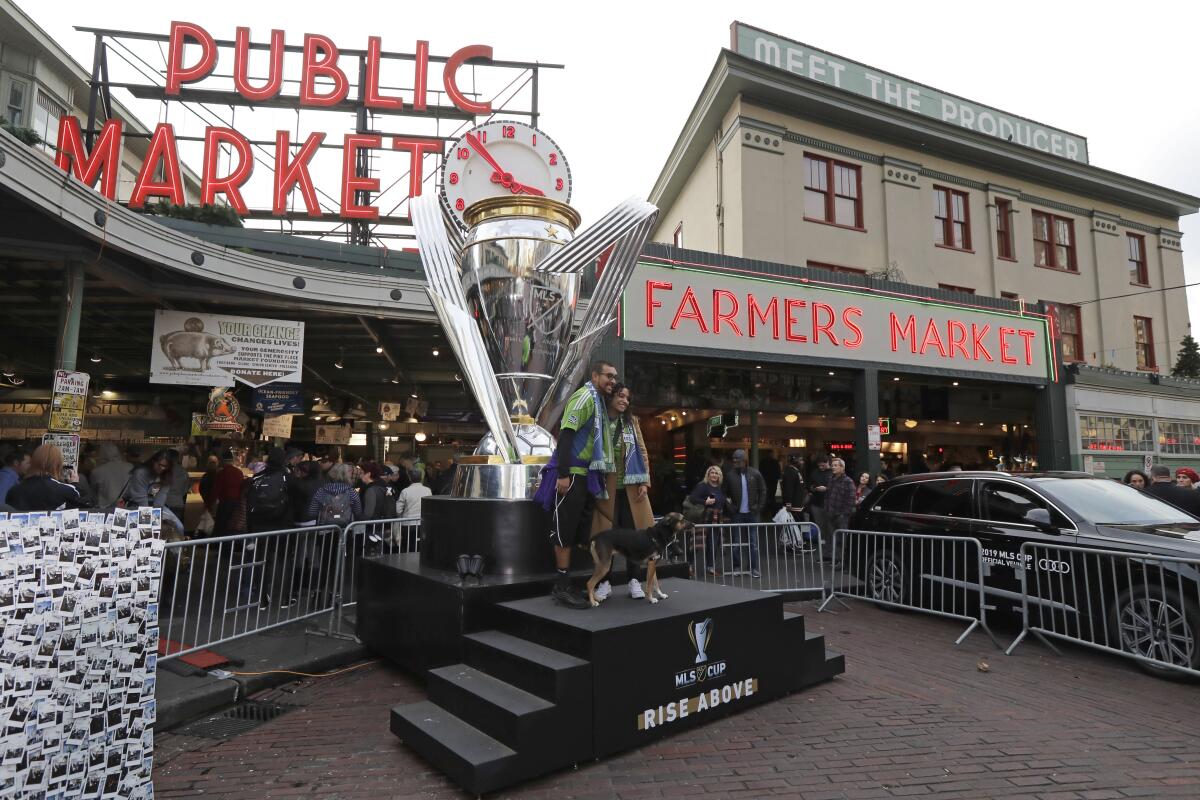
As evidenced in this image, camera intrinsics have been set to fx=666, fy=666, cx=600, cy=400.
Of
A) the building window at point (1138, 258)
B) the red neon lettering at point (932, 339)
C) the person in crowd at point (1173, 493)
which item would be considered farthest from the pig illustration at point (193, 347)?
the building window at point (1138, 258)

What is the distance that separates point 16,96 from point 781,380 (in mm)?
19705

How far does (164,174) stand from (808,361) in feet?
49.6

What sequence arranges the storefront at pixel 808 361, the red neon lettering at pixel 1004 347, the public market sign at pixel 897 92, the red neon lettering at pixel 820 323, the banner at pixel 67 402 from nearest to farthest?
the banner at pixel 67 402 < the storefront at pixel 808 361 < the red neon lettering at pixel 820 323 < the red neon lettering at pixel 1004 347 < the public market sign at pixel 897 92

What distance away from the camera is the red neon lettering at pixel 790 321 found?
44.1ft

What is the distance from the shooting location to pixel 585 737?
3.63m

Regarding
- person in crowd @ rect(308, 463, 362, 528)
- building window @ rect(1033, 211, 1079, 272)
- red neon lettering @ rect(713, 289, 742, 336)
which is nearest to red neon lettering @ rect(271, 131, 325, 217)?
red neon lettering @ rect(713, 289, 742, 336)

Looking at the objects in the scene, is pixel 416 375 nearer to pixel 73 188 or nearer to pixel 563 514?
pixel 73 188

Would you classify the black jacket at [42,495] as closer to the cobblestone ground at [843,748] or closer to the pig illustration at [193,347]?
the cobblestone ground at [843,748]

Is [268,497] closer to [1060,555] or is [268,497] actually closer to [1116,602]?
[1060,555]

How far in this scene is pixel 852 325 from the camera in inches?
555

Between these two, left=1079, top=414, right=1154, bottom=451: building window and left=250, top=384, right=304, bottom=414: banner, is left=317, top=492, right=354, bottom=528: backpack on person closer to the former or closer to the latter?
left=250, top=384, right=304, bottom=414: banner

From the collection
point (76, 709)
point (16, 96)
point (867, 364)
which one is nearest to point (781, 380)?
point (867, 364)

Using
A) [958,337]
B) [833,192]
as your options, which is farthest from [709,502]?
[833,192]

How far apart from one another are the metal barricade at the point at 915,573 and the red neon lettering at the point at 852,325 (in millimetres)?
6662
